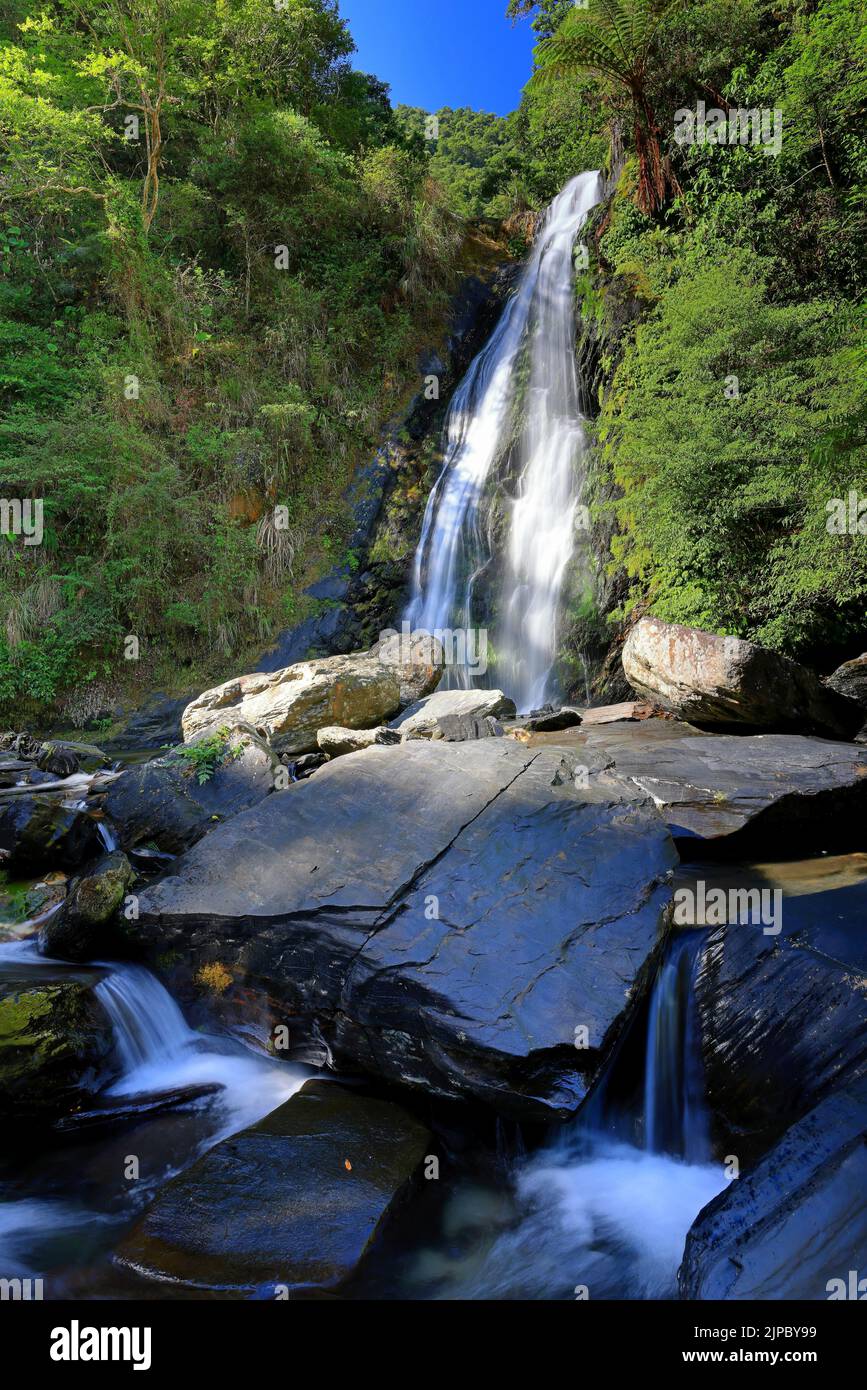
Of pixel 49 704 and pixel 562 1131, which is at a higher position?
pixel 49 704

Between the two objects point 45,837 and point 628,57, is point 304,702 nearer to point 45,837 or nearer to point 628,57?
point 45,837

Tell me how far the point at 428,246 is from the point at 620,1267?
18.3 metres

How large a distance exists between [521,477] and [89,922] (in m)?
10.00

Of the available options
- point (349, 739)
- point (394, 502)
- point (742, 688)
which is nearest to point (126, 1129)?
point (349, 739)

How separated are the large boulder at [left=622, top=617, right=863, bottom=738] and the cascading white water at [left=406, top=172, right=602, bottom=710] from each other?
3526 millimetres

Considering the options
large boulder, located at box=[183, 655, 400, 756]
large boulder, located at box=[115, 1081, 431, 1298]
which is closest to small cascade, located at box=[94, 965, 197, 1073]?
large boulder, located at box=[115, 1081, 431, 1298]

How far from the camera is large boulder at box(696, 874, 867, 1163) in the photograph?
3.05 metres

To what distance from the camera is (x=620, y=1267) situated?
3.07 meters

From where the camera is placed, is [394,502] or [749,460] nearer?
[749,460]

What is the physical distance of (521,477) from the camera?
12305 mm

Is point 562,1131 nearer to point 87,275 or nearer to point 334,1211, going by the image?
point 334,1211

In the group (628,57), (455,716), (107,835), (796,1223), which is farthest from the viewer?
(628,57)

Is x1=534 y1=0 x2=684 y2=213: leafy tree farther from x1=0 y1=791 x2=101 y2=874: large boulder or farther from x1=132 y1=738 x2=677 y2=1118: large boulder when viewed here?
x1=0 y1=791 x2=101 y2=874: large boulder
